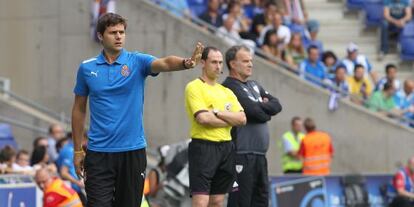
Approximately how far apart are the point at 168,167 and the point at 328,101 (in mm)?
5906

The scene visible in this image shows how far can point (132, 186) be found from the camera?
32.8 ft

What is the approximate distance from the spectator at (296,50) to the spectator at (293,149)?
2978 mm

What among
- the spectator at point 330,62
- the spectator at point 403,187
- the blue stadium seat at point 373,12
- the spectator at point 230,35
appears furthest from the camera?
the blue stadium seat at point 373,12

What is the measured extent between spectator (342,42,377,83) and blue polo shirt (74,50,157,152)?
1280cm

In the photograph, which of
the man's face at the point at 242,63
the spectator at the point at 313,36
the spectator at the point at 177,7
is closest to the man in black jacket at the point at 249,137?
the man's face at the point at 242,63

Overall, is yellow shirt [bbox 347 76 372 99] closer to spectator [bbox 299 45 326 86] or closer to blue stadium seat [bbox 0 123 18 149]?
spectator [bbox 299 45 326 86]

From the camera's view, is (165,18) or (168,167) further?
(165,18)

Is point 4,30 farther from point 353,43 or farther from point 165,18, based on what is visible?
point 353,43

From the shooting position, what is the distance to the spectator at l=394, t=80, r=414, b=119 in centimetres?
2128

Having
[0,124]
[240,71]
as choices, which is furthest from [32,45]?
[240,71]

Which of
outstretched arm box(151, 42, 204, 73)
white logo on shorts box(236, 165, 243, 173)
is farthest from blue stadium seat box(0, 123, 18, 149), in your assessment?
outstretched arm box(151, 42, 204, 73)

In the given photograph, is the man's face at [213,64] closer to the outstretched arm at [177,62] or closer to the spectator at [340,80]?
the outstretched arm at [177,62]

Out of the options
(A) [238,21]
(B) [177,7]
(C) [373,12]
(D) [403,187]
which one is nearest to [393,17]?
(C) [373,12]

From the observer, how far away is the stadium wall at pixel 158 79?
20625 mm
